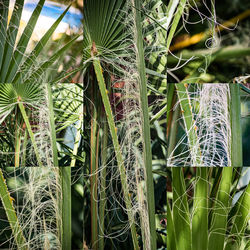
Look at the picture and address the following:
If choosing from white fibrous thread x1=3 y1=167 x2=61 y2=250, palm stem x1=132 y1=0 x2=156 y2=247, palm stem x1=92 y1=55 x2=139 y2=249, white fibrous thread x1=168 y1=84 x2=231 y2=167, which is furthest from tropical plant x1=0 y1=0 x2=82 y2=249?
white fibrous thread x1=168 y1=84 x2=231 y2=167

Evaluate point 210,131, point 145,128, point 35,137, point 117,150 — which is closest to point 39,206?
point 35,137

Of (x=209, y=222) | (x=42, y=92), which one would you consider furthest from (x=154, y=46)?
(x=209, y=222)

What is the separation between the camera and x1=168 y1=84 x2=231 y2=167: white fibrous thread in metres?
1.22

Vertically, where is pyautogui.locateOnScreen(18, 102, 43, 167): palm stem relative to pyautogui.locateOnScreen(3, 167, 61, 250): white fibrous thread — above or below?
above

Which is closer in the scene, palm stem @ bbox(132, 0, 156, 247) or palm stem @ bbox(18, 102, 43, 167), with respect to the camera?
palm stem @ bbox(132, 0, 156, 247)

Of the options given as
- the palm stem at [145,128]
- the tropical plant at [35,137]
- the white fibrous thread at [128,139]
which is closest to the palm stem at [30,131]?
the tropical plant at [35,137]

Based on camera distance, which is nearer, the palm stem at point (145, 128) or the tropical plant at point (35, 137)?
the palm stem at point (145, 128)

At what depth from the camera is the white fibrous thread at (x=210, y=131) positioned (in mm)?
1224

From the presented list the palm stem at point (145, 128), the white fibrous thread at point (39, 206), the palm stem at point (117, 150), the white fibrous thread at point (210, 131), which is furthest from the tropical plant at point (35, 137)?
the white fibrous thread at point (210, 131)

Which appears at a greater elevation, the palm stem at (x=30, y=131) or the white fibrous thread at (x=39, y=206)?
the palm stem at (x=30, y=131)

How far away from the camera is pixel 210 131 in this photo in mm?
1229

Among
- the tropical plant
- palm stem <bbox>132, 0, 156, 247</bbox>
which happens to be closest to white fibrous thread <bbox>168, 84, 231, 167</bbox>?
palm stem <bbox>132, 0, 156, 247</bbox>

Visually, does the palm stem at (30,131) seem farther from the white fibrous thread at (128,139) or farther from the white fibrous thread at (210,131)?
the white fibrous thread at (210,131)

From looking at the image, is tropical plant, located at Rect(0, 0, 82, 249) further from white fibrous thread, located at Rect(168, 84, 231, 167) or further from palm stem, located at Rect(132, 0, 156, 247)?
white fibrous thread, located at Rect(168, 84, 231, 167)
